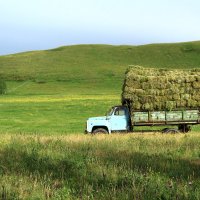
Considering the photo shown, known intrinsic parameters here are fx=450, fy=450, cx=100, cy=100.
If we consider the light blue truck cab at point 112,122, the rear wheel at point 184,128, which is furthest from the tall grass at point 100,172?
the rear wheel at point 184,128

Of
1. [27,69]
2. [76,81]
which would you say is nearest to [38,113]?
[76,81]

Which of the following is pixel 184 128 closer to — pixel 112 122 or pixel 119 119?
pixel 119 119

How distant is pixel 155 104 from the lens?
21750mm

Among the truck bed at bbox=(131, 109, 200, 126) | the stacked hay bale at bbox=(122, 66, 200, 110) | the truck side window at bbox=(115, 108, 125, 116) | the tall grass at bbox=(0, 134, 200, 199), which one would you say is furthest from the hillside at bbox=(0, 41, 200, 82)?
the tall grass at bbox=(0, 134, 200, 199)

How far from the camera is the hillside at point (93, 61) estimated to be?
3979 inches

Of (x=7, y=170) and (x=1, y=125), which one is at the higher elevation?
(x=7, y=170)

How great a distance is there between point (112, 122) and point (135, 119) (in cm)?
119

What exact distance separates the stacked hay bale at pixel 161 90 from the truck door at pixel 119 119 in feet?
2.19

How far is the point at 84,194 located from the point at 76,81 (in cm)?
8891

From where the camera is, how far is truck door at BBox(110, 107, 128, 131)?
819 inches

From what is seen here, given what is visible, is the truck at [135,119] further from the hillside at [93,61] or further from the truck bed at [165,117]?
the hillside at [93,61]

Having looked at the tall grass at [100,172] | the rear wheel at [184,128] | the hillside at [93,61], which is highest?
the hillside at [93,61]

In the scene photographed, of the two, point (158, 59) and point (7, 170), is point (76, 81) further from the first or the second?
point (7, 170)

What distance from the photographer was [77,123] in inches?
1207
